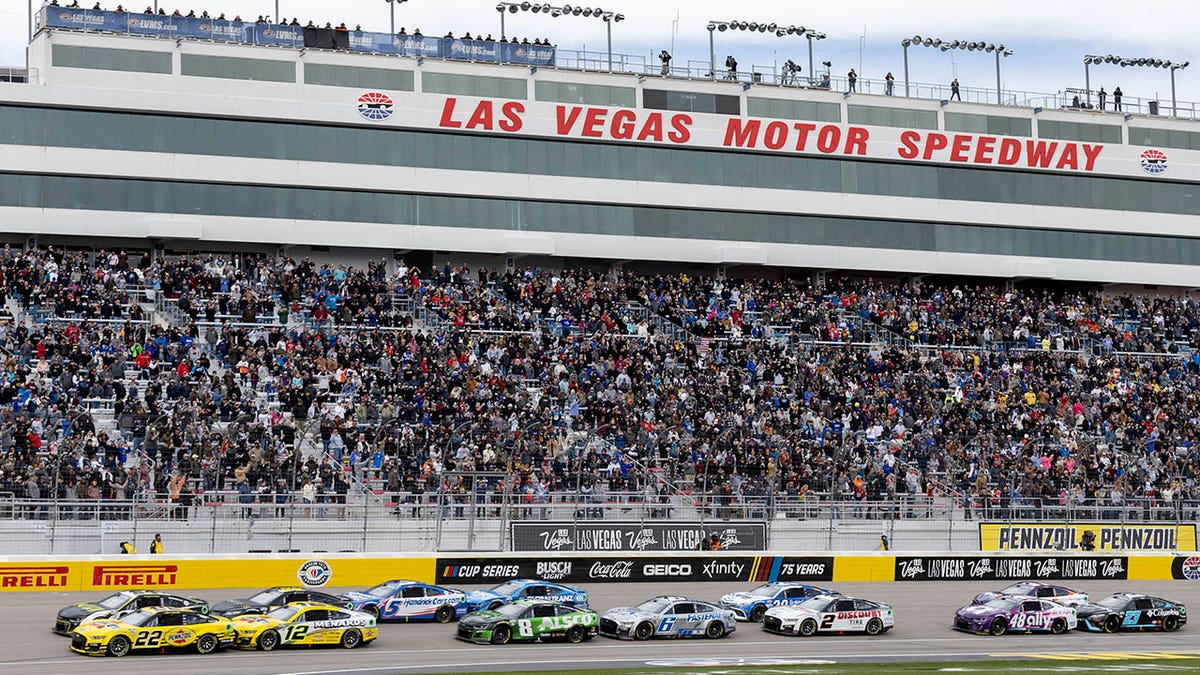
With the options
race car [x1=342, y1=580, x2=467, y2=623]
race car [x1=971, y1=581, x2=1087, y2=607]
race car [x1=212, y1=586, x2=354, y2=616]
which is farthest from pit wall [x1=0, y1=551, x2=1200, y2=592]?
race car [x1=971, y1=581, x2=1087, y2=607]

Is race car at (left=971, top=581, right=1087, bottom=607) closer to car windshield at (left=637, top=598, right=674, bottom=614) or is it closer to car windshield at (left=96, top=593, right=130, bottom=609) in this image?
car windshield at (left=637, top=598, right=674, bottom=614)

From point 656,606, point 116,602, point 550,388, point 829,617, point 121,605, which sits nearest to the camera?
point 121,605

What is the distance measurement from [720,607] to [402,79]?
29.5 m

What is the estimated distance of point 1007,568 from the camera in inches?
1855

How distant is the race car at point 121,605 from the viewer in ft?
107

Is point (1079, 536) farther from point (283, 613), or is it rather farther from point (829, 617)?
point (283, 613)

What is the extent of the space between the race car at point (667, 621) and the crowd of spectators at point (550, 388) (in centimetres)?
685

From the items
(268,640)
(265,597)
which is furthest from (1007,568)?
(268,640)

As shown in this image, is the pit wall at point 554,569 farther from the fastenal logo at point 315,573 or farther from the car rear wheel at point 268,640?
the car rear wheel at point 268,640

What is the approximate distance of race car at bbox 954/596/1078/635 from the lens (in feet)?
128

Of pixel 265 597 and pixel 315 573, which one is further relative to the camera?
pixel 315 573

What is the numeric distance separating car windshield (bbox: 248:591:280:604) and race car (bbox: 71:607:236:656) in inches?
61.2

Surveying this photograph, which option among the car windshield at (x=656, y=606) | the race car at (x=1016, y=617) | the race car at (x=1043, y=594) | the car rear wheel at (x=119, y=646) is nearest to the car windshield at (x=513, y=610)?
the car windshield at (x=656, y=606)

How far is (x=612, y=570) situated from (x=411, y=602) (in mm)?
7907
